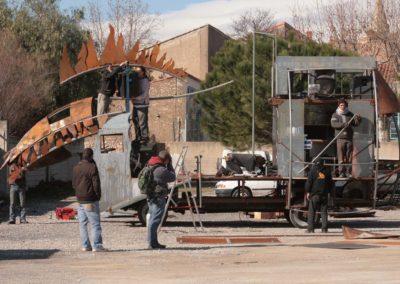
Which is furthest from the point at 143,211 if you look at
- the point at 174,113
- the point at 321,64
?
the point at 174,113

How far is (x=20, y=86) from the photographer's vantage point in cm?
3869

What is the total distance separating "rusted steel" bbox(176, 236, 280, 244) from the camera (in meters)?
18.8

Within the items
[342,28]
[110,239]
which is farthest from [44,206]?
[342,28]

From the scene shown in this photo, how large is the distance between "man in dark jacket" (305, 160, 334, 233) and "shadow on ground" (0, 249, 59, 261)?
6.57 meters

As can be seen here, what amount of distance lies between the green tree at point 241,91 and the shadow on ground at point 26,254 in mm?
24628

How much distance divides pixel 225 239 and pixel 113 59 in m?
6.24

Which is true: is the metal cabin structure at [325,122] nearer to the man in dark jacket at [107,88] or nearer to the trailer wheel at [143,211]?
the trailer wheel at [143,211]

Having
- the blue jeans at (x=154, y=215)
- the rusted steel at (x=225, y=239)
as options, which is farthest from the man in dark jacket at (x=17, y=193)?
the blue jeans at (x=154, y=215)

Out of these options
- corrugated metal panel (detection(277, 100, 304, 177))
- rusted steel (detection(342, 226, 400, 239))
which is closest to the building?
corrugated metal panel (detection(277, 100, 304, 177))

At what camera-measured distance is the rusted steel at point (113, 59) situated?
23266 millimetres

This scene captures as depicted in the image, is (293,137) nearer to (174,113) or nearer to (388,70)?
(174,113)

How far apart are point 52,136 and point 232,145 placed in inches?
808

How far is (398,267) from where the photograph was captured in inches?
558

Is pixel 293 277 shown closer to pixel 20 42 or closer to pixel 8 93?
pixel 8 93
